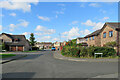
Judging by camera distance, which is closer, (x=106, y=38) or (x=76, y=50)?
(x=76, y=50)

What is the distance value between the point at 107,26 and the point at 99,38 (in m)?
4.34

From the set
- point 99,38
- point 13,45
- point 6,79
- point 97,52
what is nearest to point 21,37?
point 13,45

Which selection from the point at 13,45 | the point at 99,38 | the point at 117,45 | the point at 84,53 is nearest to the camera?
the point at 84,53

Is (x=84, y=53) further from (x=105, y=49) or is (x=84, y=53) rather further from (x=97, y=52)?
(x=105, y=49)

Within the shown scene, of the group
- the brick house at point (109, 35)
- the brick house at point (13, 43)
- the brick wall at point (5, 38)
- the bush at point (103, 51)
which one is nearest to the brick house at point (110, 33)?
the brick house at point (109, 35)

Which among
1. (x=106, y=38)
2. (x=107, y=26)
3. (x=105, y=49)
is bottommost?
(x=105, y=49)

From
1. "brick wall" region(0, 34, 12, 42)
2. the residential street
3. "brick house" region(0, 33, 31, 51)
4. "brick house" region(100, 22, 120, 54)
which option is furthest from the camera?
"brick wall" region(0, 34, 12, 42)

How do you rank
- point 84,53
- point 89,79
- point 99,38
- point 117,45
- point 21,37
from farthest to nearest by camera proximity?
point 21,37 → point 99,38 → point 117,45 → point 84,53 → point 89,79

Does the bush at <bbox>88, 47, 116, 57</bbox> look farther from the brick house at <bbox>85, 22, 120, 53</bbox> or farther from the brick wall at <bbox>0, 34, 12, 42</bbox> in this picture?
the brick wall at <bbox>0, 34, 12, 42</bbox>

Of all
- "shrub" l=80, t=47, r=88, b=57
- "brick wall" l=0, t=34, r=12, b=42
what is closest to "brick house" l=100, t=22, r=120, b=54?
"shrub" l=80, t=47, r=88, b=57

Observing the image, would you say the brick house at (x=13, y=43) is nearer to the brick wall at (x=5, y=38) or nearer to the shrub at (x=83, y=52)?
the brick wall at (x=5, y=38)

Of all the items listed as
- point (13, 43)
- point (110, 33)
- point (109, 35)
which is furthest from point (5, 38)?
point (110, 33)

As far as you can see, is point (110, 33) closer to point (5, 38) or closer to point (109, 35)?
point (109, 35)

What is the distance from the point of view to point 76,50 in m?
16.6
